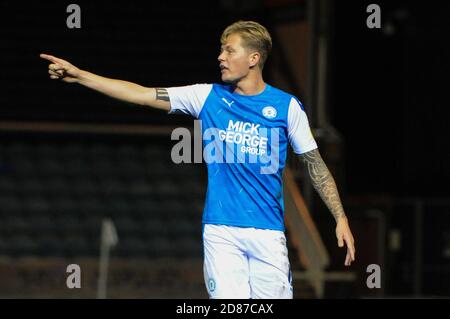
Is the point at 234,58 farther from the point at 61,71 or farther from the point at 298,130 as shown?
the point at 61,71

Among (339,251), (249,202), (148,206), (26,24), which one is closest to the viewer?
(249,202)

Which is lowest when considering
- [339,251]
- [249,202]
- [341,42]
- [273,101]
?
[339,251]

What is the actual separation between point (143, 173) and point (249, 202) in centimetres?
1111

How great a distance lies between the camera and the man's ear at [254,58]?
22.7 feet

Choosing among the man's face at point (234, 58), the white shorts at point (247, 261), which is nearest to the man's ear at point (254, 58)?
the man's face at point (234, 58)

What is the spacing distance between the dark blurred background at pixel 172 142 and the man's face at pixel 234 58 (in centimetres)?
831

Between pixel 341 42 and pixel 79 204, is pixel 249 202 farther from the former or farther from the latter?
pixel 341 42

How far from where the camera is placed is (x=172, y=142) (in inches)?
720

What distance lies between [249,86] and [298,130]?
403 mm

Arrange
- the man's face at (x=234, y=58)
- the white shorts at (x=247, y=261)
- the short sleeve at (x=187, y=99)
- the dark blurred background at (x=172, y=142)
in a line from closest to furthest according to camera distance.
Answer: the white shorts at (x=247, y=261) → the man's face at (x=234, y=58) → the short sleeve at (x=187, y=99) → the dark blurred background at (x=172, y=142)

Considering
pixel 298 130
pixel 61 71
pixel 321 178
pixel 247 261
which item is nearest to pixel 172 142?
pixel 321 178

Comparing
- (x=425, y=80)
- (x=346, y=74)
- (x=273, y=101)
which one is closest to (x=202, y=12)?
(x=346, y=74)

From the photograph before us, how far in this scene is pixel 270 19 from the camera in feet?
63.6

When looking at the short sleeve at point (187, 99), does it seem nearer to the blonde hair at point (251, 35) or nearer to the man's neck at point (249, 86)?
the man's neck at point (249, 86)
